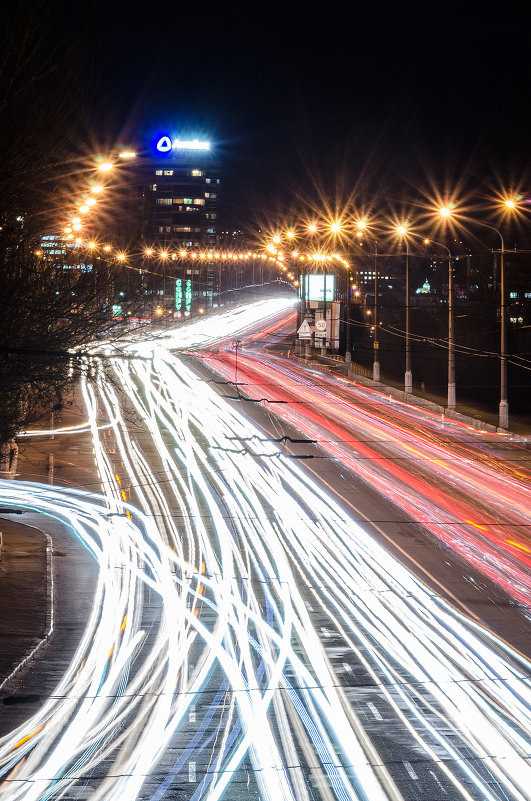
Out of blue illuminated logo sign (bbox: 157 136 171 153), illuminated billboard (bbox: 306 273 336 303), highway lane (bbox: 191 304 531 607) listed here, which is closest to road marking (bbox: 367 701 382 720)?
highway lane (bbox: 191 304 531 607)

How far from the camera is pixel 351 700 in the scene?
1345cm

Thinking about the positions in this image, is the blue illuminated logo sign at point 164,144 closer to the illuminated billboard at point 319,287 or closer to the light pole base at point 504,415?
the light pole base at point 504,415

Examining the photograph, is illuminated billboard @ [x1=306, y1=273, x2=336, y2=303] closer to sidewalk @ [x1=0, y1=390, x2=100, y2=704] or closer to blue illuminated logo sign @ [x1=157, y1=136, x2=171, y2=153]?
sidewalk @ [x1=0, y1=390, x2=100, y2=704]

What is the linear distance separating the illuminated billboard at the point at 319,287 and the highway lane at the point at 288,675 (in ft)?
150

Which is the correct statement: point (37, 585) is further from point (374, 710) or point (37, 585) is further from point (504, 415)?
point (504, 415)

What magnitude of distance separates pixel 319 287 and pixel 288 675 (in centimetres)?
6070

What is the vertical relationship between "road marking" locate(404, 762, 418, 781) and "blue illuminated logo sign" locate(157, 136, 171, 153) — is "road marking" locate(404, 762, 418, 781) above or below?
below

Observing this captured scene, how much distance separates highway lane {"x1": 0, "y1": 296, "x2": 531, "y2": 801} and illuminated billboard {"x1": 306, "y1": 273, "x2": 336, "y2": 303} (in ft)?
150

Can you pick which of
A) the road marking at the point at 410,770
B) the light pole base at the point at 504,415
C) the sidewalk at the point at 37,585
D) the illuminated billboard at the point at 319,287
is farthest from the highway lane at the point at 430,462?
the illuminated billboard at the point at 319,287

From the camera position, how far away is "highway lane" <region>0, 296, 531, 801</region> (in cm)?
1081

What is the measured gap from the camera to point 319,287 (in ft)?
242

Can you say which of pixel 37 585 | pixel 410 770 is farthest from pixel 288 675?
pixel 37 585

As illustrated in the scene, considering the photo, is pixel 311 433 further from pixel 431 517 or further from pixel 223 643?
pixel 223 643

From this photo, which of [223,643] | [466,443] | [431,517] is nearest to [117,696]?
[223,643]
